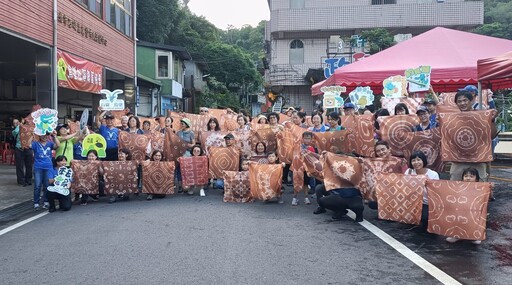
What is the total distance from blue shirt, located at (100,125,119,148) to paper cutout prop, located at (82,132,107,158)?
34 centimetres

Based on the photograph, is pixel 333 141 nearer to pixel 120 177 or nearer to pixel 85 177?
pixel 120 177

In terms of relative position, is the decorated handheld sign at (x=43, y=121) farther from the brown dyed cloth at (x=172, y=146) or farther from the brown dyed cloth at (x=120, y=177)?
the brown dyed cloth at (x=172, y=146)

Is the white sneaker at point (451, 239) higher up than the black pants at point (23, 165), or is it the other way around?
the black pants at point (23, 165)

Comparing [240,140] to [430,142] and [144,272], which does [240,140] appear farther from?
[144,272]

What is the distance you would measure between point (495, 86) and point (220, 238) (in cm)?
837

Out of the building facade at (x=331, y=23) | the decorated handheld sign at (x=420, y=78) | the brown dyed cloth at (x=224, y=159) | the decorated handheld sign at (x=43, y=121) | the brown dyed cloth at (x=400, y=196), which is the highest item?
the building facade at (x=331, y=23)

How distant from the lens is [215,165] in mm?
9617

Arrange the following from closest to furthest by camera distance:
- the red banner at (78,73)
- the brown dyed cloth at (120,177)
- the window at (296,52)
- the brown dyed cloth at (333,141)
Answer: the brown dyed cloth at (333,141) → the brown dyed cloth at (120,177) → the red banner at (78,73) → the window at (296,52)

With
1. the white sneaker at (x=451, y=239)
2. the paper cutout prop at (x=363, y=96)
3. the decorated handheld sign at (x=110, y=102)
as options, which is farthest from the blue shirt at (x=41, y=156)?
the paper cutout prop at (x=363, y=96)

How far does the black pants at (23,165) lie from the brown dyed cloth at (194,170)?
467cm

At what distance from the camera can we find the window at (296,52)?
27219 millimetres

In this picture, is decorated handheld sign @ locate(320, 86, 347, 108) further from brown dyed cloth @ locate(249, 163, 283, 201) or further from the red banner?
the red banner

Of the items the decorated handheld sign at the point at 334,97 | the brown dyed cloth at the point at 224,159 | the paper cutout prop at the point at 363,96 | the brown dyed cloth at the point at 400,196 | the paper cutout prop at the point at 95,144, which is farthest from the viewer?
the paper cutout prop at the point at 363,96

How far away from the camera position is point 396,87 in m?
9.25
